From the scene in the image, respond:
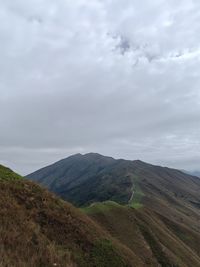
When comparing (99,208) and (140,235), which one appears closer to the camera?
(140,235)

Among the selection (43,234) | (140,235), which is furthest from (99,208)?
(43,234)

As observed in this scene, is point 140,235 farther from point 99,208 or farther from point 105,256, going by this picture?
point 105,256

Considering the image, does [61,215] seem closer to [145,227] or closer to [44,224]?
[44,224]

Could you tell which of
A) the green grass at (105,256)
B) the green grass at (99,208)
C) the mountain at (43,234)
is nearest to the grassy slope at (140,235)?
the green grass at (99,208)

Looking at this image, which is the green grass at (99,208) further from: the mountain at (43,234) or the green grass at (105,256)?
the green grass at (105,256)

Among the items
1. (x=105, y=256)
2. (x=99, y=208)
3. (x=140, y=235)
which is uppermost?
(x=99, y=208)

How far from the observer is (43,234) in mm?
19578

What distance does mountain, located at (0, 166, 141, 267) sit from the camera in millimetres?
16828

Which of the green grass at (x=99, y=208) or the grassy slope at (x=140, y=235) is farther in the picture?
the green grass at (x=99, y=208)

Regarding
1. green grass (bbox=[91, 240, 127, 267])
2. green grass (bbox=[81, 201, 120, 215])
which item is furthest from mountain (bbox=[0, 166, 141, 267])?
green grass (bbox=[81, 201, 120, 215])

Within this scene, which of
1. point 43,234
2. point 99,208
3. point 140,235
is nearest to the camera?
point 43,234

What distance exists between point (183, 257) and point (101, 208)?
15.2 m

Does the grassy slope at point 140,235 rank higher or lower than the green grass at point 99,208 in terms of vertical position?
lower

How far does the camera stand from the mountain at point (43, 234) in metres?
16.8
